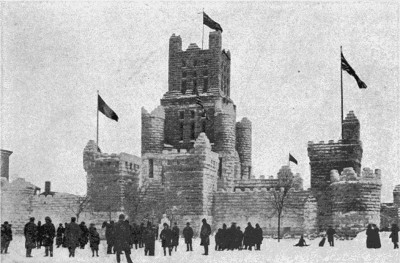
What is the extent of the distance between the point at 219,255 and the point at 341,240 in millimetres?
14134

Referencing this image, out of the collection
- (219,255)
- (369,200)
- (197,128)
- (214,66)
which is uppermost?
(214,66)

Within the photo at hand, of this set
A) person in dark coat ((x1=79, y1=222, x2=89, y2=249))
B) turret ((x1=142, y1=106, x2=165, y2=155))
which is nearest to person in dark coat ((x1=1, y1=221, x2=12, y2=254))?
person in dark coat ((x1=79, y1=222, x2=89, y2=249))

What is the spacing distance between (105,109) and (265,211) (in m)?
13.0

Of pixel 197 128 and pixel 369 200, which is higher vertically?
pixel 197 128

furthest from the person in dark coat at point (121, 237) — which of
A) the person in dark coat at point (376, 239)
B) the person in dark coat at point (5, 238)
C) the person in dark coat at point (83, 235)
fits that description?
the person in dark coat at point (376, 239)

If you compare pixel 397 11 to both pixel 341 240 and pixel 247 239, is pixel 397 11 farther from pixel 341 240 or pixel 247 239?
pixel 341 240

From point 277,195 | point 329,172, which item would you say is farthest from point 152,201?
point 329,172

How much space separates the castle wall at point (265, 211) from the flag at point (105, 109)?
9.17 meters

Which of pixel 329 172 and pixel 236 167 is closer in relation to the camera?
pixel 329 172

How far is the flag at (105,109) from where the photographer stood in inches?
1839

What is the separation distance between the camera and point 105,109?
4688 centimetres

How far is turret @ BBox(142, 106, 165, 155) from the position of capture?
53.7 m

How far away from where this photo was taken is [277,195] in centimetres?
4622

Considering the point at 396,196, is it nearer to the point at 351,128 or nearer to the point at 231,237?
the point at 351,128
